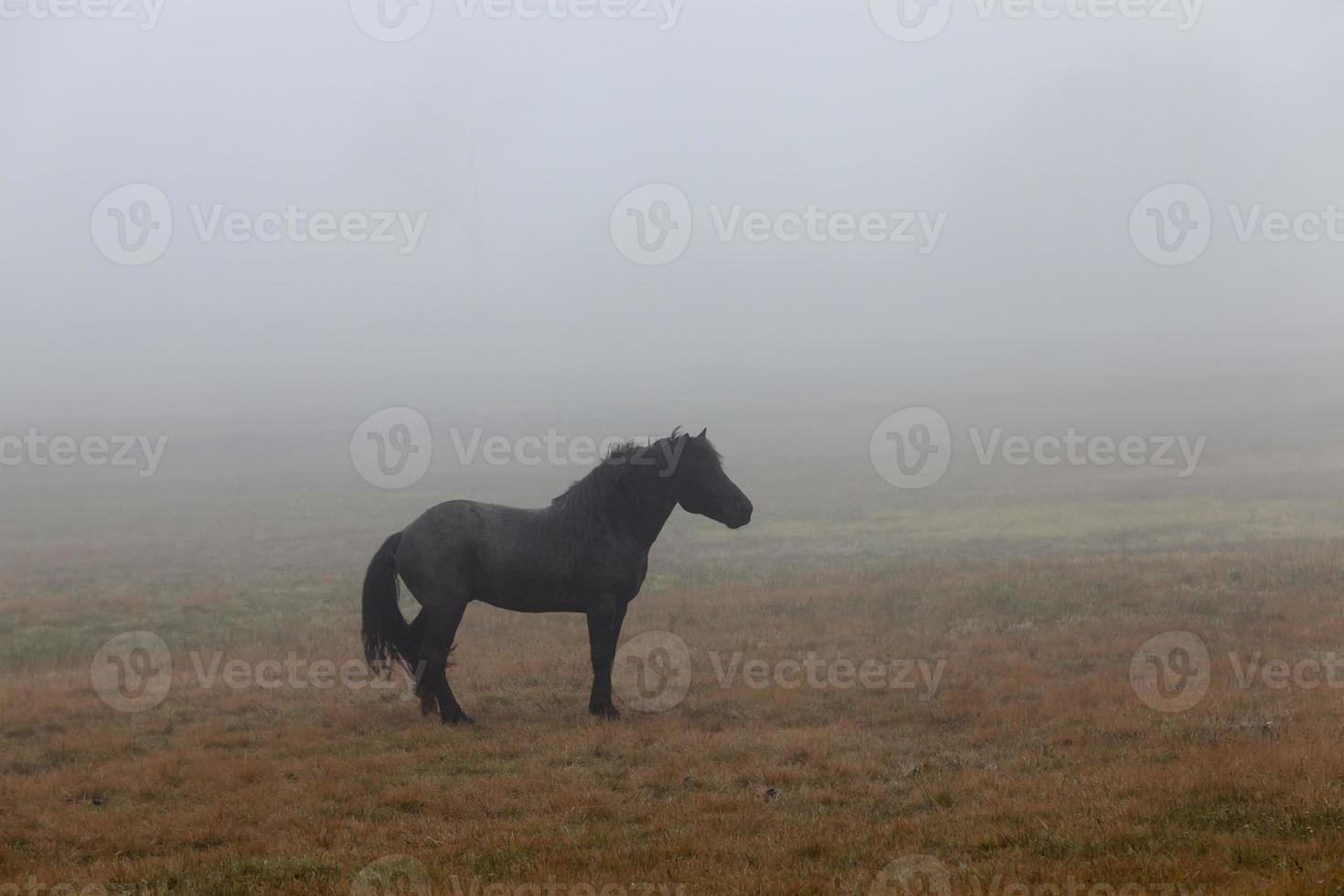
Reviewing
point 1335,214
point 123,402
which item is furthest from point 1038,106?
point 123,402

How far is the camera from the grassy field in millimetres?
7945

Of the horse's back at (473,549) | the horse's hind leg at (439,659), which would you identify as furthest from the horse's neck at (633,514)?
the horse's hind leg at (439,659)

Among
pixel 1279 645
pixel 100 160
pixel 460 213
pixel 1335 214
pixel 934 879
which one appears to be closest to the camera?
pixel 934 879

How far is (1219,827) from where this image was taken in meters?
7.97

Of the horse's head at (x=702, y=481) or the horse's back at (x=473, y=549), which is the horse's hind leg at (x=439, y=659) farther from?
the horse's head at (x=702, y=481)

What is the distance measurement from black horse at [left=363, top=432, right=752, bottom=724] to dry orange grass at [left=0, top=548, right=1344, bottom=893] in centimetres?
100

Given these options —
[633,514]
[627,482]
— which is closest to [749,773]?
[633,514]

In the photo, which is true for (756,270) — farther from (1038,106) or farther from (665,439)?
(665,439)

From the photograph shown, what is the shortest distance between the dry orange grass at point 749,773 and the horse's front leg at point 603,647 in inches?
16.7

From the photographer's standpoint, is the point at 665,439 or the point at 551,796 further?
the point at 665,439

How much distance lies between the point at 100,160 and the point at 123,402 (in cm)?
12454

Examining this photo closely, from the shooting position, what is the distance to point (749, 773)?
1078 centimetres

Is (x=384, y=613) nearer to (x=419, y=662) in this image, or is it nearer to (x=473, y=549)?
(x=419, y=662)

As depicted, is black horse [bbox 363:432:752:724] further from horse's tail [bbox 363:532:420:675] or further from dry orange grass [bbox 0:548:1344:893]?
dry orange grass [bbox 0:548:1344:893]
